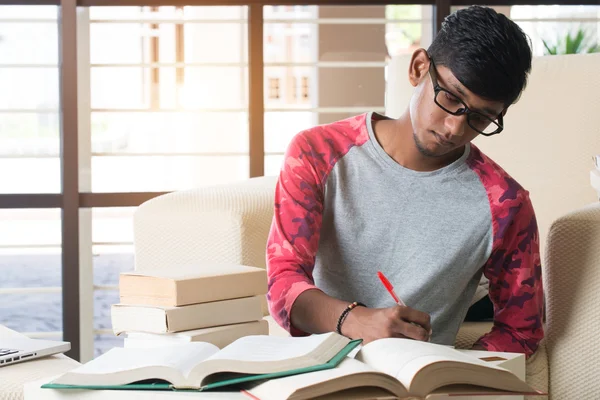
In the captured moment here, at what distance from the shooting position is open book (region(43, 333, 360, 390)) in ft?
2.87

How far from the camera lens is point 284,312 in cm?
140

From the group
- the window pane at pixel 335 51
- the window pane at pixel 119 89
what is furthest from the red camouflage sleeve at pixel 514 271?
the window pane at pixel 119 89

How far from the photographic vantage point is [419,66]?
146cm

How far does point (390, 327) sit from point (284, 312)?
0.80ft

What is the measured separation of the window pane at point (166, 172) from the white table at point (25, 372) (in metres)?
1.75

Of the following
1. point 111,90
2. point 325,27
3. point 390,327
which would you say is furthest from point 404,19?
point 390,327

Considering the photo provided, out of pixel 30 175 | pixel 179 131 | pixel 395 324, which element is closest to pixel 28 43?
pixel 30 175

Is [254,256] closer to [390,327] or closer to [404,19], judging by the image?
[390,327]

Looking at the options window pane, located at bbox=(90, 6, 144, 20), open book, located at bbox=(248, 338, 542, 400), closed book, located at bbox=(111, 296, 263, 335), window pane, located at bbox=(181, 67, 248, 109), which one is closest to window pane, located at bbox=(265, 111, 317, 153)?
window pane, located at bbox=(181, 67, 248, 109)

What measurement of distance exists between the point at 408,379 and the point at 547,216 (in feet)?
4.71

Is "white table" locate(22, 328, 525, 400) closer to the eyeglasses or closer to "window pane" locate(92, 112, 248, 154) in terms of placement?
the eyeglasses

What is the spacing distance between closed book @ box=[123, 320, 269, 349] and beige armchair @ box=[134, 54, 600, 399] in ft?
1.89

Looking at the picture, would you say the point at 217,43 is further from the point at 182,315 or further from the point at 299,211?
the point at 182,315

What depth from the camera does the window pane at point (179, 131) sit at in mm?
3266
